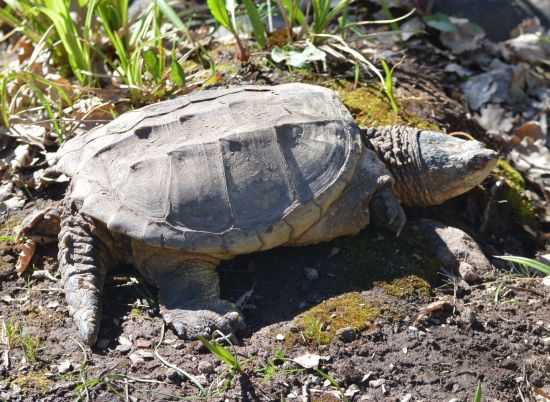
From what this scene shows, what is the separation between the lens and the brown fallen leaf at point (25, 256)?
3.42 metres

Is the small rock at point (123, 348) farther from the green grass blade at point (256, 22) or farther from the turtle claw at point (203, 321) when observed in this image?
the green grass blade at point (256, 22)

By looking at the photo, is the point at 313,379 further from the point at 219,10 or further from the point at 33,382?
the point at 219,10

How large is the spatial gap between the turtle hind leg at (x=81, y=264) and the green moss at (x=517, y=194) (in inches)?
96.6

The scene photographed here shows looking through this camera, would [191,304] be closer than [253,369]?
No

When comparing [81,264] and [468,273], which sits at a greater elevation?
[81,264]

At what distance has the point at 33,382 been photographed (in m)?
2.80

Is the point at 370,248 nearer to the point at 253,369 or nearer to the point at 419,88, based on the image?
the point at 253,369

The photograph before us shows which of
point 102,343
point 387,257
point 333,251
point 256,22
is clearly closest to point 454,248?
point 387,257

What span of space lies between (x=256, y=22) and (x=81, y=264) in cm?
216

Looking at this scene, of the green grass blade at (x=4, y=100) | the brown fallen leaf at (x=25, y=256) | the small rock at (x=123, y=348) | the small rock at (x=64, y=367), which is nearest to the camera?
the small rock at (x=64, y=367)

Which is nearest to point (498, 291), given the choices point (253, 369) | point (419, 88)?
point (253, 369)

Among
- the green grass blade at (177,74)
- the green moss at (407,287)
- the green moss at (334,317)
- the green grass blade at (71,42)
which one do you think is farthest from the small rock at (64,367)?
the green grass blade at (71,42)

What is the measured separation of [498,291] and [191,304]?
1.46 meters

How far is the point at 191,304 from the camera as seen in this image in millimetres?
3086
